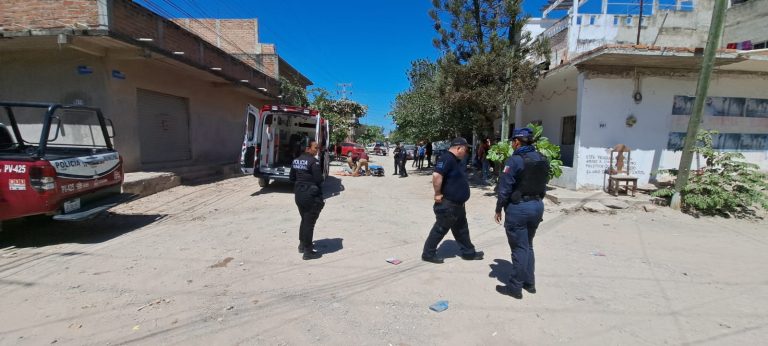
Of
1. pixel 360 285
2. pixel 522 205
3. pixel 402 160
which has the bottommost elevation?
pixel 360 285

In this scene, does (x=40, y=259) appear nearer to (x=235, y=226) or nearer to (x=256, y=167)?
(x=235, y=226)

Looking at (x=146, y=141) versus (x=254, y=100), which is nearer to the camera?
(x=146, y=141)

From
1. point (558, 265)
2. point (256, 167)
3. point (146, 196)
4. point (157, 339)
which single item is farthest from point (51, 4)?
point (558, 265)

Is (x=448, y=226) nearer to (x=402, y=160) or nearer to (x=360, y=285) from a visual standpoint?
(x=360, y=285)

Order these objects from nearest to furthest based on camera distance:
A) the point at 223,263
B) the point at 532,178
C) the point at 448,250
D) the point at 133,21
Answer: the point at 532,178 → the point at 223,263 → the point at 448,250 → the point at 133,21

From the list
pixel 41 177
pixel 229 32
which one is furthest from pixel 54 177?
pixel 229 32

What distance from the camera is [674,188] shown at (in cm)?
788

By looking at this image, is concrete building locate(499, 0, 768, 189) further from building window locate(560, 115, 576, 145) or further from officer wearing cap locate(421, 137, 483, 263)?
officer wearing cap locate(421, 137, 483, 263)

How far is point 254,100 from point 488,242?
15.3 m

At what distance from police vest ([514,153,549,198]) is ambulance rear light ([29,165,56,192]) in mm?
5617

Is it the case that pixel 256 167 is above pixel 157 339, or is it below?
above

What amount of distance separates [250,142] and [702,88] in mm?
10158

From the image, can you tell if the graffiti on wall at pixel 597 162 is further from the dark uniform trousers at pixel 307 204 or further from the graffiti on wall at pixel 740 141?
the dark uniform trousers at pixel 307 204

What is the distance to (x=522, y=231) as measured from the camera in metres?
3.46
